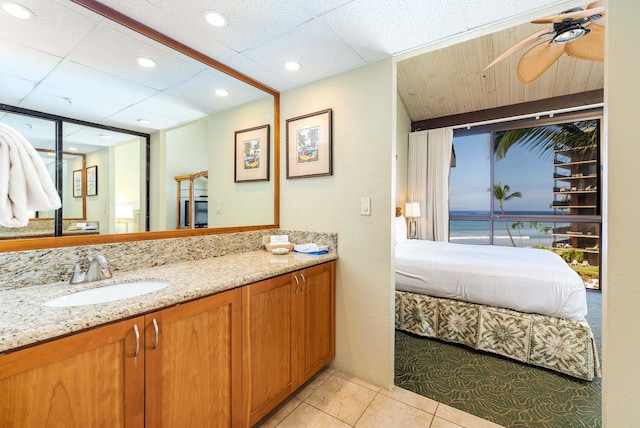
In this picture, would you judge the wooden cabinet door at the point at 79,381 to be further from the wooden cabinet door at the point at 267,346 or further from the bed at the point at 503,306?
the bed at the point at 503,306

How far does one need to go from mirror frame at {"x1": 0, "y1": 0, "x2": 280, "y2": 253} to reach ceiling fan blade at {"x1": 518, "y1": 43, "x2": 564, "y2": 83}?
2.00 meters

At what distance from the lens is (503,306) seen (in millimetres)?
2197

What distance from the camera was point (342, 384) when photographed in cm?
189

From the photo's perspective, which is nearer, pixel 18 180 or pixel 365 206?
pixel 18 180

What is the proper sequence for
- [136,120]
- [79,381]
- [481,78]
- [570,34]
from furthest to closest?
[481,78] < [570,34] < [136,120] < [79,381]

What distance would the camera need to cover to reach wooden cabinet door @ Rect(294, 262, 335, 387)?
1.70m

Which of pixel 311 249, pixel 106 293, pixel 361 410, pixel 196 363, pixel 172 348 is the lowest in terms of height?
pixel 361 410

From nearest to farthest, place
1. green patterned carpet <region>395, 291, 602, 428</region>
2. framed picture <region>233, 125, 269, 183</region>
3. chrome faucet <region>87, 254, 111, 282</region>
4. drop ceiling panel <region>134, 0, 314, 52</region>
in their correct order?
chrome faucet <region>87, 254, 111, 282</region> < drop ceiling panel <region>134, 0, 314, 52</region> < green patterned carpet <region>395, 291, 602, 428</region> < framed picture <region>233, 125, 269, 183</region>

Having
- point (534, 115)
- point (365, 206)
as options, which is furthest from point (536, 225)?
point (365, 206)

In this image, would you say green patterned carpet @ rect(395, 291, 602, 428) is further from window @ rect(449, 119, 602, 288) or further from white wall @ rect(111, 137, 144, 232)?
window @ rect(449, 119, 602, 288)

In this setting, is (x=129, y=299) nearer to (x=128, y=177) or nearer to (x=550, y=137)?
(x=128, y=177)

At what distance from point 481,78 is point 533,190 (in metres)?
2.07

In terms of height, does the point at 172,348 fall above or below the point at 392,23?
below

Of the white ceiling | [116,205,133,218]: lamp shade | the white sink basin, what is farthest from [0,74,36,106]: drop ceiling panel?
the white sink basin
